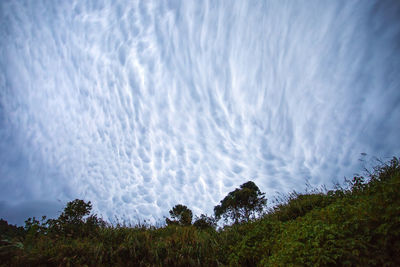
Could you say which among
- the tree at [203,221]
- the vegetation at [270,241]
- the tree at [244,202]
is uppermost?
the tree at [244,202]

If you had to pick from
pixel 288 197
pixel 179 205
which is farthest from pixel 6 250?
pixel 179 205

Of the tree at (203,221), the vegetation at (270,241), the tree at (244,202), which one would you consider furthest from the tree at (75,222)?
the tree at (244,202)

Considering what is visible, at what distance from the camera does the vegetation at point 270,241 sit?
3.17 metres

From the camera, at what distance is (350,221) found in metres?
3.62

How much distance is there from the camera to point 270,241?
5.72m

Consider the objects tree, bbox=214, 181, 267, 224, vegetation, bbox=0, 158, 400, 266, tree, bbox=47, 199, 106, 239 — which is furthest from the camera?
tree, bbox=214, 181, 267, 224

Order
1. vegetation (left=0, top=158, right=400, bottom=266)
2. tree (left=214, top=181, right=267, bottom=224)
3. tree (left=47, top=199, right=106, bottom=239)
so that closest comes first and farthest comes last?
vegetation (left=0, top=158, right=400, bottom=266)
tree (left=47, top=199, right=106, bottom=239)
tree (left=214, top=181, right=267, bottom=224)

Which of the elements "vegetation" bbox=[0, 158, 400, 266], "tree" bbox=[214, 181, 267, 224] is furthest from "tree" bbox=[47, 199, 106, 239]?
"tree" bbox=[214, 181, 267, 224]

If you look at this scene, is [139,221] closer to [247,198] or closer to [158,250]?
[158,250]

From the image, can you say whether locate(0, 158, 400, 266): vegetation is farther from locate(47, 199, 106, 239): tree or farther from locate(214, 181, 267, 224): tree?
locate(214, 181, 267, 224): tree

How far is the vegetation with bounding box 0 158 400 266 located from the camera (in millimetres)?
3172

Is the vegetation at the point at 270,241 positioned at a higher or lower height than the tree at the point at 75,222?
lower

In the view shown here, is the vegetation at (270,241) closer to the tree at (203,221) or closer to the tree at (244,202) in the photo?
the tree at (203,221)

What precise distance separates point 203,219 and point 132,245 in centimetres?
606
